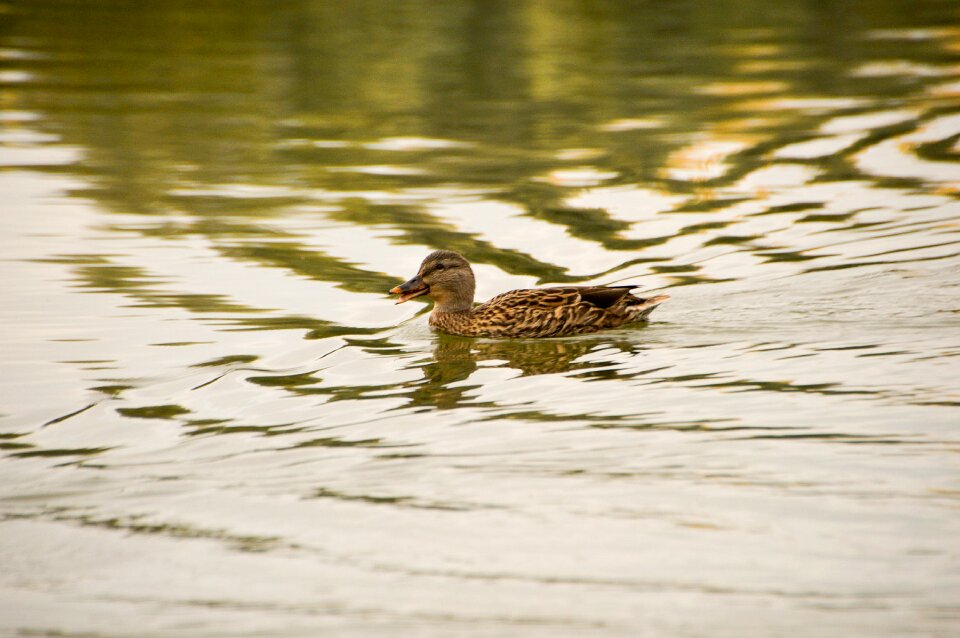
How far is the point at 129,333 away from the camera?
447 inches

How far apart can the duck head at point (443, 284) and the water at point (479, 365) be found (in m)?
0.38

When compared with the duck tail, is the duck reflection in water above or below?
below

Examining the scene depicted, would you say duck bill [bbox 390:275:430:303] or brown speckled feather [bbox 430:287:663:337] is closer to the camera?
brown speckled feather [bbox 430:287:663:337]

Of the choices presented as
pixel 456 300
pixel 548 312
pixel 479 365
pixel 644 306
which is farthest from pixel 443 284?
pixel 644 306

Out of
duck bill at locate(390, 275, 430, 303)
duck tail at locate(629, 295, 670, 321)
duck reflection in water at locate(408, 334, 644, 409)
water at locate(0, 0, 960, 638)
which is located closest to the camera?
water at locate(0, 0, 960, 638)

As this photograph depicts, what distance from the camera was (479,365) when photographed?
10742mm

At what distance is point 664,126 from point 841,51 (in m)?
9.02

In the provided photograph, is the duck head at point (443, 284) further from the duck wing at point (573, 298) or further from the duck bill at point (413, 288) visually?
the duck wing at point (573, 298)

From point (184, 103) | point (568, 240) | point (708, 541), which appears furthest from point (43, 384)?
point (184, 103)

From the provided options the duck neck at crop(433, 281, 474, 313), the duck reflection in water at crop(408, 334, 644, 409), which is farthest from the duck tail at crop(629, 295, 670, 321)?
the duck neck at crop(433, 281, 474, 313)

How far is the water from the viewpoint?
6.41m

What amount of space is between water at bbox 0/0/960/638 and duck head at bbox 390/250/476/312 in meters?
0.38

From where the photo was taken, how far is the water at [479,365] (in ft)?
21.0

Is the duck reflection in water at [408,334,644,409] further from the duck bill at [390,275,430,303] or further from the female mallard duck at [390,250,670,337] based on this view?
the duck bill at [390,275,430,303]
